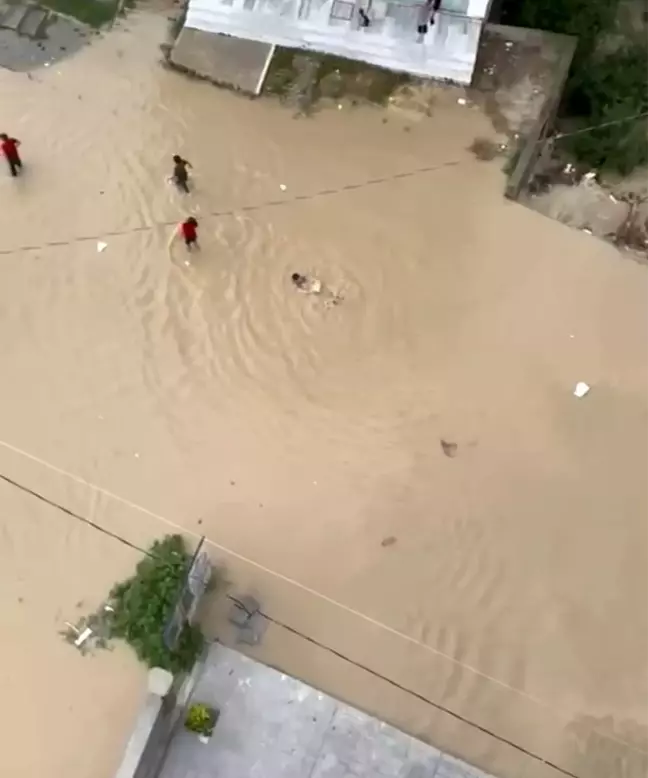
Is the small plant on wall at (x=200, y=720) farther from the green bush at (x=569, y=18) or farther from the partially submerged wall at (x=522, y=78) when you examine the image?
the green bush at (x=569, y=18)

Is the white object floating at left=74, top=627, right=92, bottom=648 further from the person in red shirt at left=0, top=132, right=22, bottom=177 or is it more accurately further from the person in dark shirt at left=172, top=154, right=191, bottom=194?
the person in red shirt at left=0, top=132, right=22, bottom=177

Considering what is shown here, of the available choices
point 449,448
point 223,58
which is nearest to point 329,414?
point 449,448

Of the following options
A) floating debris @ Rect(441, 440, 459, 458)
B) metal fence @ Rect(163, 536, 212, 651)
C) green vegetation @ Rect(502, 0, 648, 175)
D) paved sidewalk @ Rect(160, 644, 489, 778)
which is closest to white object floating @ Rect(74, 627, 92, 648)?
metal fence @ Rect(163, 536, 212, 651)

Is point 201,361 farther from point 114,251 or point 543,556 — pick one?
point 543,556

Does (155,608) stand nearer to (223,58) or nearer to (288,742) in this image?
(288,742)

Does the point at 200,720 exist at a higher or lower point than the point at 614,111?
lower

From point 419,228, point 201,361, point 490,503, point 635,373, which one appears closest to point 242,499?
point 201,361
